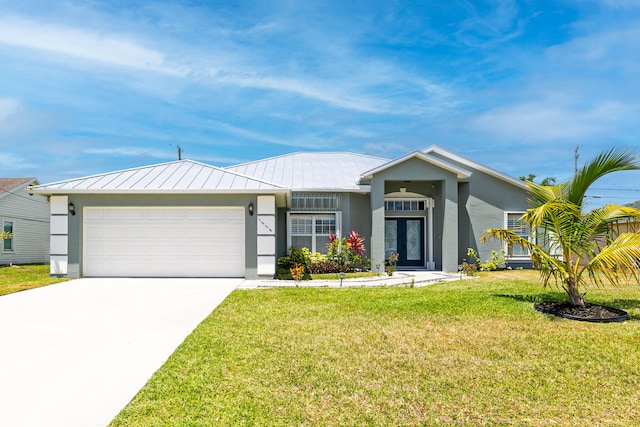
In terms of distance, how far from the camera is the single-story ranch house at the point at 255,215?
43.6ft

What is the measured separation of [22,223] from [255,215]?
17.9 metres

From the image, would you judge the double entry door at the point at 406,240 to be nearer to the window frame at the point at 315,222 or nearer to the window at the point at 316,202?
the window frame at the point at 315,222

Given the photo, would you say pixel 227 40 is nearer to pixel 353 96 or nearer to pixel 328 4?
pixel 328 4

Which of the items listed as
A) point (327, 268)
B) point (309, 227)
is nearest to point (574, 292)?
point (327, 268)

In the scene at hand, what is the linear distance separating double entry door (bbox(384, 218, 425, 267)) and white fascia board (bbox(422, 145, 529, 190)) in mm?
2874

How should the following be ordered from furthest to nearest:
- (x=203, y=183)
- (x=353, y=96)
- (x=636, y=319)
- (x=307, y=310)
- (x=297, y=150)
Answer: (x=297, y=150) < (x=353, y=96) < (x=203, y=183) < (x=307, y=310) < (x=636, y=319)

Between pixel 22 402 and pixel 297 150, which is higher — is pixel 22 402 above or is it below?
below

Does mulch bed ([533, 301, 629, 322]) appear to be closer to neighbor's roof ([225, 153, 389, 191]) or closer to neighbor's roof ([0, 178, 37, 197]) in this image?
neighbor's roof ([225, 153, 389, 191])

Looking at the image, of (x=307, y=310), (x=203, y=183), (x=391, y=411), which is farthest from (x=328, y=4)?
(x=391, y=411)

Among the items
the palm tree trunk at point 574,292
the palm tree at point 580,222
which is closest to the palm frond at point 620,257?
the palm tree at point 580,222

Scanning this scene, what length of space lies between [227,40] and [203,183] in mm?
4368

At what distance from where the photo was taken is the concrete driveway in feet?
13.0

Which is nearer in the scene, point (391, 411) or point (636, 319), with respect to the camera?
point (391, 411)

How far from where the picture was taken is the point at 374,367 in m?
5.04
